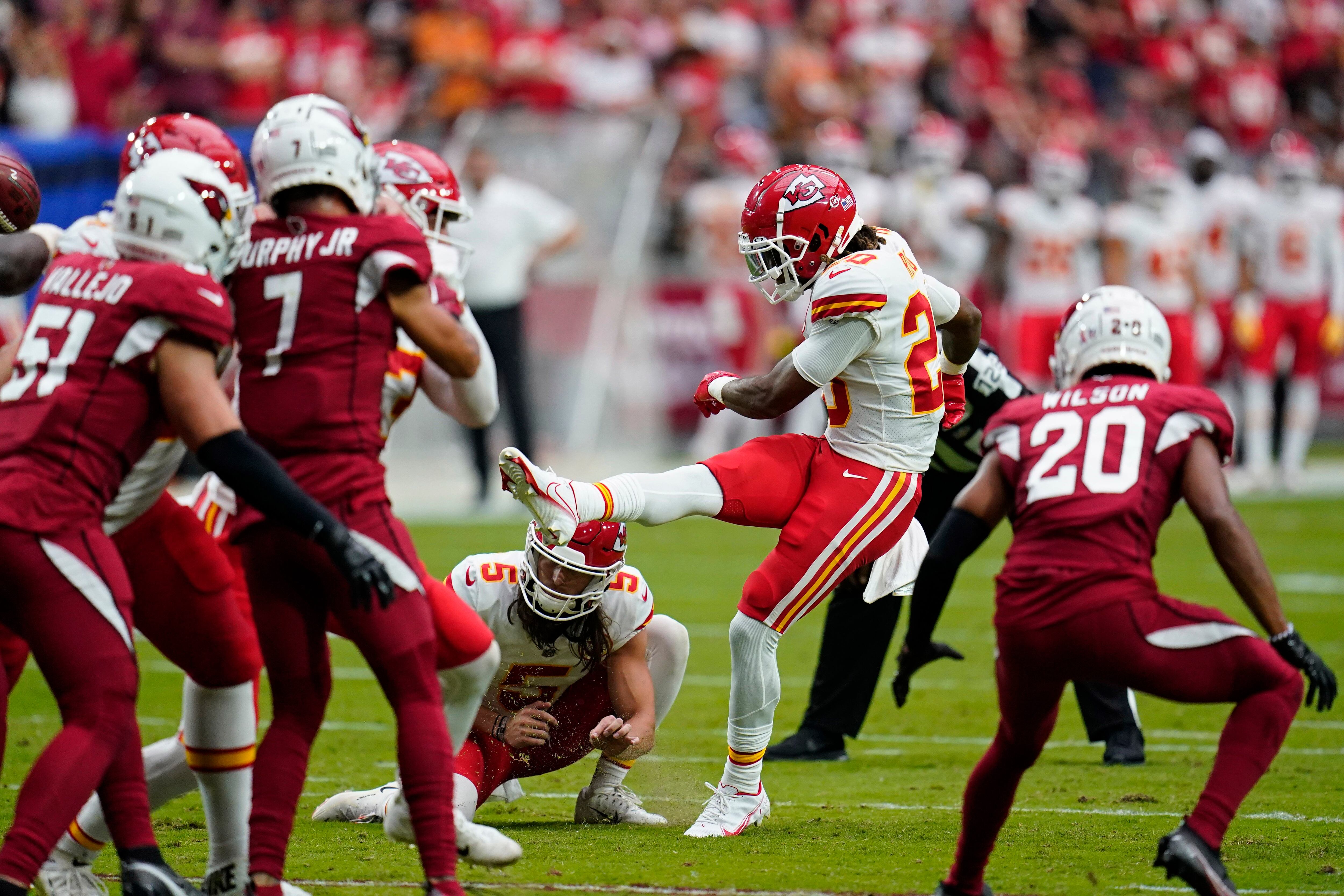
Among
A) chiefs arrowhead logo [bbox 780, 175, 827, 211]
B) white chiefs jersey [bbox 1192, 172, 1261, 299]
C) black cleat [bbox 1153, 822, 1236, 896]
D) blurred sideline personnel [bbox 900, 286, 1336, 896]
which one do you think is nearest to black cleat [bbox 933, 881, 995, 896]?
blurred sideline personnel [bbox 900, 286, 1336, 896]

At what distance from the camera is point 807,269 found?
194 inches

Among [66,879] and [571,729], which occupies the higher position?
[571,729]

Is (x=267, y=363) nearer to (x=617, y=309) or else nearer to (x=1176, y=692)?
(x=1176, y=692)

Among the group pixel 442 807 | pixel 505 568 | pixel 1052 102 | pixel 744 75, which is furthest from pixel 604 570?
pixel 1052 102

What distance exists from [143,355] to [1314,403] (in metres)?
11.3

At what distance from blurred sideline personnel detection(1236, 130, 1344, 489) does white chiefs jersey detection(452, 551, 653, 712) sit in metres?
9.03

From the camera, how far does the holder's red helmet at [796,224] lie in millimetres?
4852

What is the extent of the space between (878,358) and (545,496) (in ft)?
3.26

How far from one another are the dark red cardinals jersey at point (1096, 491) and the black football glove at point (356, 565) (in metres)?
1.30

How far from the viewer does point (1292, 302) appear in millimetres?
13195

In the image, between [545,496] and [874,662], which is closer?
[545,496]

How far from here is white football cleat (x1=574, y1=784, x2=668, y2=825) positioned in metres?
4.90

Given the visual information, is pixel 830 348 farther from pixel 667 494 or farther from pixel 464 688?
pixel 464 688

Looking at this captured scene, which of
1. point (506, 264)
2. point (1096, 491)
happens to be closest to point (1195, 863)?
point (1096, 491)
